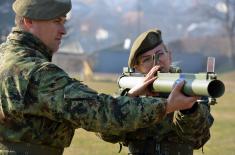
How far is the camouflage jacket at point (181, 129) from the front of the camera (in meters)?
4.92

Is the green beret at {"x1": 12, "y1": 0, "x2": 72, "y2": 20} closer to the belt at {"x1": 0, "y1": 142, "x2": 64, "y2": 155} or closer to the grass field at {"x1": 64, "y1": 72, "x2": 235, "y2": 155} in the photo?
the belt at {"x1": 0, "y1": 142, "x2": 64, "y2": 155}

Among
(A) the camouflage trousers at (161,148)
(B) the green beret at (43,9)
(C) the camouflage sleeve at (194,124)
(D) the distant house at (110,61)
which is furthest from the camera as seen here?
(D) the distant house at (110,61)

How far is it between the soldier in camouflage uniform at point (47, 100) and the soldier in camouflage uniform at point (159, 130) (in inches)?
36.7

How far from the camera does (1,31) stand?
2470 inches

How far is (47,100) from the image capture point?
4023mm

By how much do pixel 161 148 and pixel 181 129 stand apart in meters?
0.41

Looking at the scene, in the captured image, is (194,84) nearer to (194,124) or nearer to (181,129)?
(194,124)

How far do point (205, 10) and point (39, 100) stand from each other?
99398 mm

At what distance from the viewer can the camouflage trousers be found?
548 cm

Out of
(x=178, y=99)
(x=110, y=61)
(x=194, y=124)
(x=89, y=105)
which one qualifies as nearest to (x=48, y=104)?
(x=89, y=105)

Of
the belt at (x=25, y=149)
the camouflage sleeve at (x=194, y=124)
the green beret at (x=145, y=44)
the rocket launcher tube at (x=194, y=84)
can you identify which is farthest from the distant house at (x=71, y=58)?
the rocket launcher tube at (x=194, y=84)

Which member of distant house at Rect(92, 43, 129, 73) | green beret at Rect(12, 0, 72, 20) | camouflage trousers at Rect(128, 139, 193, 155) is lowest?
camouflage trousers at Rect(128, 139, 193, 155)

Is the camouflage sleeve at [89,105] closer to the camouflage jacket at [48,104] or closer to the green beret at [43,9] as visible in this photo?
the camouflage jacket at [48,104]

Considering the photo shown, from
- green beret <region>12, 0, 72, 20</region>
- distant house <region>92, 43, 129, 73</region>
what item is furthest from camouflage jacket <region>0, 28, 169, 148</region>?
distant house <region>92, 43, 129, 73</region>
